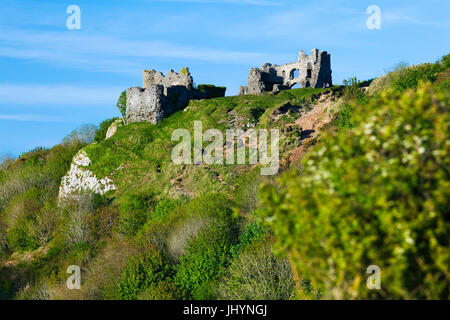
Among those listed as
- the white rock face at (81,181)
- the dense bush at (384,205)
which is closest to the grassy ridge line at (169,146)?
the white rock face at (81,181)

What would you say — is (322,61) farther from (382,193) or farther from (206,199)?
(382,193)

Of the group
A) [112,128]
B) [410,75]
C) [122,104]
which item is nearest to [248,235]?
[410,75]

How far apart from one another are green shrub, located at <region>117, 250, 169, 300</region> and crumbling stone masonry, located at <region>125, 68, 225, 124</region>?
31767 mm

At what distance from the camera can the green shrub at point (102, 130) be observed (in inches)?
3071

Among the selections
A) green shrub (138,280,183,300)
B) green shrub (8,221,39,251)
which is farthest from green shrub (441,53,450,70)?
green shrub (8,221,39,251)

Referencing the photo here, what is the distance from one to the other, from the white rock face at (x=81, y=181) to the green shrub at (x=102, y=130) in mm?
8926

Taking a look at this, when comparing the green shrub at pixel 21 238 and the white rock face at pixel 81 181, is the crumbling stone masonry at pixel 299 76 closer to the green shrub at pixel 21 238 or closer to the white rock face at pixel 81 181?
the white rock face at pixel 81 181

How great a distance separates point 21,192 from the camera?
2842 inches

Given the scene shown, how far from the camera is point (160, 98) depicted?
69.2 metres

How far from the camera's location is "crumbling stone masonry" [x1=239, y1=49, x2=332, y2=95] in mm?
77062

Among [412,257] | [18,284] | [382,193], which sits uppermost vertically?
[382,193]

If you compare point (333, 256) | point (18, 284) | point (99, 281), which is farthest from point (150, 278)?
point (333, 256)

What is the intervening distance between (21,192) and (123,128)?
16.8 m

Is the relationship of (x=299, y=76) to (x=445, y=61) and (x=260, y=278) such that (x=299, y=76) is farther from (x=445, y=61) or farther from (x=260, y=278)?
(x=260, y=278)
